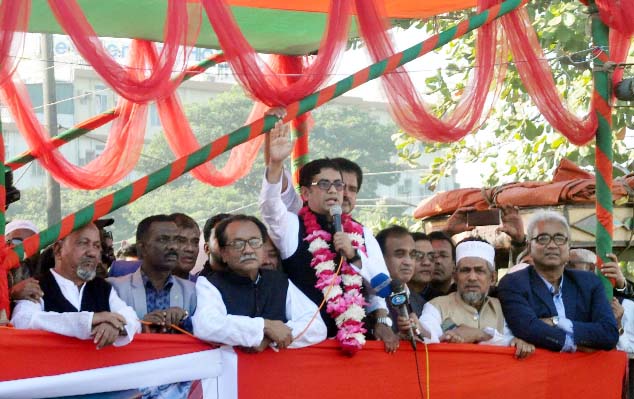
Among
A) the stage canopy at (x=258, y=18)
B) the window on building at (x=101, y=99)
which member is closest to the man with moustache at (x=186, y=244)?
the stage canopy at (x=258, y=18)

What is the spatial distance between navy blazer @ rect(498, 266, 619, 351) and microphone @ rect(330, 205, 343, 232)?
1.17 m

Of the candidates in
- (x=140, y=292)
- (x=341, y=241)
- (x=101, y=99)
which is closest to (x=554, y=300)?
(x=341, y=241)

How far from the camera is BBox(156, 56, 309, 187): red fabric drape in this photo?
8.27m

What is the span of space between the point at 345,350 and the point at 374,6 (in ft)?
6.41

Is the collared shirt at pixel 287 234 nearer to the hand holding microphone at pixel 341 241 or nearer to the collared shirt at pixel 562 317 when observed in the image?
the hand holding microphone at pixel 341 241

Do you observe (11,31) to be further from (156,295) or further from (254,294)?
(254,294)

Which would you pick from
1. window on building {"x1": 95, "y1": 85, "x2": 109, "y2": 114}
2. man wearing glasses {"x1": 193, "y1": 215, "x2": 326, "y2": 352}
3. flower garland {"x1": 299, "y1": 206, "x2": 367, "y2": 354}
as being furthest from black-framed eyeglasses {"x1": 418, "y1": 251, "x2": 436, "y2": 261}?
window on building {"x1": 95, "y1": 85, "x2": 109, "y2": 114}

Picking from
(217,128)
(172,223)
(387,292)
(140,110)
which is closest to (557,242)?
(387,292)

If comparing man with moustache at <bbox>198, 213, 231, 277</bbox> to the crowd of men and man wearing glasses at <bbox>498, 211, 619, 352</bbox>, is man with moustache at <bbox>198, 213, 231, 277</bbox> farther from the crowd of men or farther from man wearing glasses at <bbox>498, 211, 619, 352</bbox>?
man wearing glasses at <bbox>498, 211, 619, 352</bbox>

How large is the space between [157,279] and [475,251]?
1785 mm

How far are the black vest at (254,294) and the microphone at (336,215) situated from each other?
1.26ft

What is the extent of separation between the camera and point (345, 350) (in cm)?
580

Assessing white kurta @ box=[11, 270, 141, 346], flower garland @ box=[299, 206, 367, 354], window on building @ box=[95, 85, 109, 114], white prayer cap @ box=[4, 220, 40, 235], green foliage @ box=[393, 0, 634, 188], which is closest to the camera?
white kurta @ box=[11, 270, 141, 346]

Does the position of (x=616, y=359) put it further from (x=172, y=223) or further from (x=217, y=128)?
(x=217, y=128)
